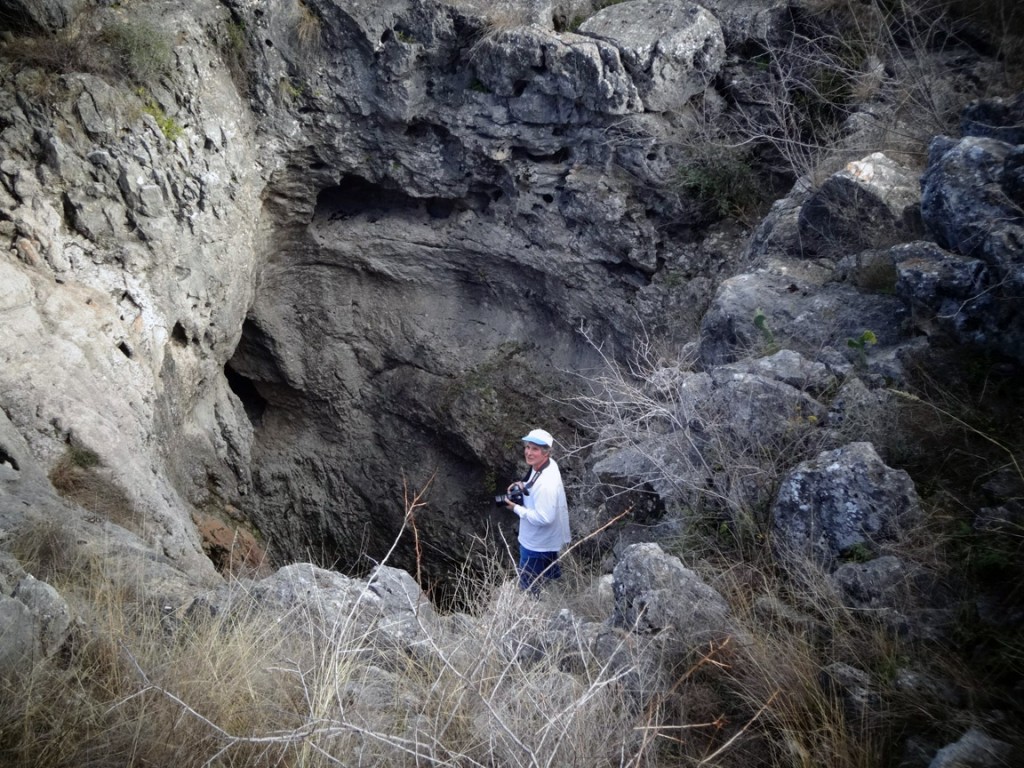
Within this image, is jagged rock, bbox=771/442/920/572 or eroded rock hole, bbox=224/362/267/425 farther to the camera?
eroded rock hole, bbox=224/362/267/425

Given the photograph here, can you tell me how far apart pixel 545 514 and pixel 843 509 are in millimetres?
2028

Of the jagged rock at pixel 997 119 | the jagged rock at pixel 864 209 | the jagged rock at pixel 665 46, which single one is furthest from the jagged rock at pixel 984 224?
the jagged rock at pixel 665 46

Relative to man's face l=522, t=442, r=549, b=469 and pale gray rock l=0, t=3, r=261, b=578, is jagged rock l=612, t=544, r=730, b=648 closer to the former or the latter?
man's face l=522, t=442, r=549, b=469

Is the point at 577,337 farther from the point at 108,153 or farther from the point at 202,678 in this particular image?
the point at 202,678

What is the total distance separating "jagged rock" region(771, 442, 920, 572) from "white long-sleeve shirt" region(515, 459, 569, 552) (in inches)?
67.5

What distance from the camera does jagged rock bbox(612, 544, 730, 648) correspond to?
285 centimetres

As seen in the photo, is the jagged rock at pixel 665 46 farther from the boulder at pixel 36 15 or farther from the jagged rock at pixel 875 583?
the jagged rock at pixel 875 583

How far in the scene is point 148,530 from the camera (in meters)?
4.75

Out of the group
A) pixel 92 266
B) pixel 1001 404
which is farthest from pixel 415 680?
pixel 92 266

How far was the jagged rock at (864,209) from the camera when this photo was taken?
493cm

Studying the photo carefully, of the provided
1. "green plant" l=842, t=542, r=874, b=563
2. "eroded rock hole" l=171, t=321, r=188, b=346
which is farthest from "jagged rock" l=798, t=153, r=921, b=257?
"eroded rock hole" l=171, t=321, r=188, b=346

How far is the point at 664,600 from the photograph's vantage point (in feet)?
9.63

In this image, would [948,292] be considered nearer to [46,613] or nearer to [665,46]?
[46,613]

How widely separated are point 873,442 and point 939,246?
1.20m
